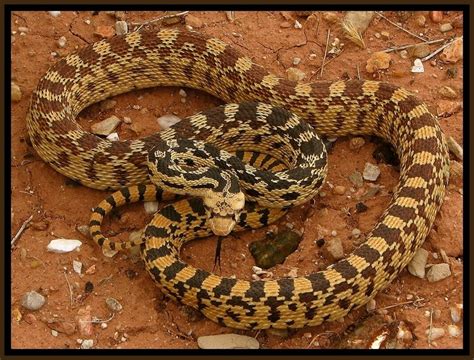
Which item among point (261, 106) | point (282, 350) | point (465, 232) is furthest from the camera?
point (261, 106)

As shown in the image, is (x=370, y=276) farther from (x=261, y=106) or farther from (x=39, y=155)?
(x=39, y=155)

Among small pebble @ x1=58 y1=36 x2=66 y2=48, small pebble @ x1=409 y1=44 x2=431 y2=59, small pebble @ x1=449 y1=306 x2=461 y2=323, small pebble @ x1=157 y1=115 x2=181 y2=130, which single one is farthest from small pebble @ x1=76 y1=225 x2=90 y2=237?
small pebble @ x1=409 y1=44 x2=431 y2=59

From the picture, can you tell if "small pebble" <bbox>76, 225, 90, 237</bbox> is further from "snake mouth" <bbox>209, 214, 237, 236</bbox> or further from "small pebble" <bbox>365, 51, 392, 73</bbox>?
"small pebble" <bbox>365, 51, 392, 73</bbox>

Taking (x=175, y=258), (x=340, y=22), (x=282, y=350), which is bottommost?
(x=282, y=350)

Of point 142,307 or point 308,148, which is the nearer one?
point 142,307

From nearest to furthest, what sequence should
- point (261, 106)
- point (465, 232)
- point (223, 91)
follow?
point (465, 232)
point (261, 106)
point (223, 91)

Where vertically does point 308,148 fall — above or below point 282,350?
above

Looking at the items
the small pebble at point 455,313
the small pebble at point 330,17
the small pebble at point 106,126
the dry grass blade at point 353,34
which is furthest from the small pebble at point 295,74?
the small pebble at point 455,313

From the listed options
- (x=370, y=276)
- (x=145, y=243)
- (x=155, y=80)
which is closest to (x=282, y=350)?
(x=370, y=276)
